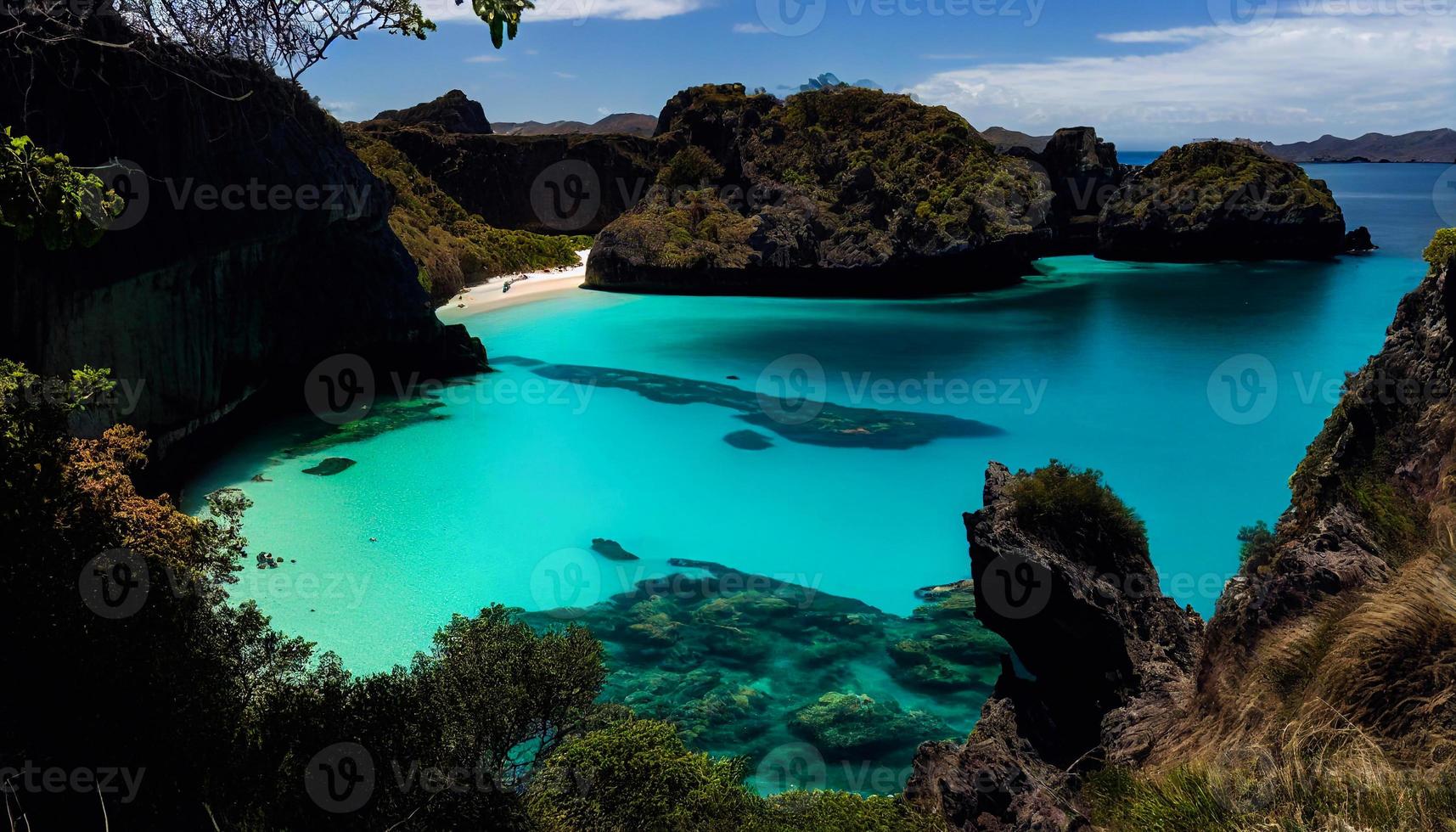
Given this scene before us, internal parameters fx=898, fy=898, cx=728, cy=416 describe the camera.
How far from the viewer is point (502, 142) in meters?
76.4

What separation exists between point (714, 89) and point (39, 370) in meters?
61.8

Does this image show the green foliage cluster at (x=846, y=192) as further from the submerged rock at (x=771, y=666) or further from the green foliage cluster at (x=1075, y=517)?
the green foliage cluster at (x=1075, y=517)

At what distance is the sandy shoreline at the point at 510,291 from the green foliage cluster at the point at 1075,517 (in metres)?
36.0

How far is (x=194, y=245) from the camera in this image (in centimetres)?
1820

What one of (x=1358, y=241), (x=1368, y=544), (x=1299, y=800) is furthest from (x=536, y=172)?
(x=1299, y=800)

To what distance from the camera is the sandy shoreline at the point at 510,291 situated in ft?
147

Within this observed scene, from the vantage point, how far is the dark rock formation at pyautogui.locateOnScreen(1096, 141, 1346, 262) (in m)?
64.9

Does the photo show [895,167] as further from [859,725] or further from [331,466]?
[859,725]

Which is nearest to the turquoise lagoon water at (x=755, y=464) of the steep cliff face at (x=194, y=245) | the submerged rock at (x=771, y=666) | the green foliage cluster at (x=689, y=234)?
the submerged rock at (x=771, y=666)

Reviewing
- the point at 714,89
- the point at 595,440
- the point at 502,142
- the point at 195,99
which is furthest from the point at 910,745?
the point at 502,142

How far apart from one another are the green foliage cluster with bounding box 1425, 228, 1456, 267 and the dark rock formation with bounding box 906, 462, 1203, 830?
4.10 metres

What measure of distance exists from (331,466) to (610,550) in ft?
26.3

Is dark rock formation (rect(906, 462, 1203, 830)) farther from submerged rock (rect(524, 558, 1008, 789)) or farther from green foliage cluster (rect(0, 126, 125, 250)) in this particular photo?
green foliage cluster (rect(0, 126, 125, 250))

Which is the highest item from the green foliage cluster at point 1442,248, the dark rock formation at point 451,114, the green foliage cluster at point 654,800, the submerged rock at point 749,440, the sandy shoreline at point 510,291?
the dark rock formation at point 451,114
